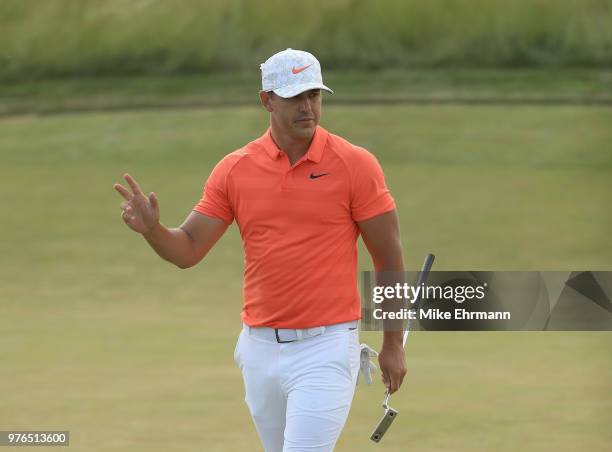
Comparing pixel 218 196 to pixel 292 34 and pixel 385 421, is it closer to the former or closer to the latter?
pixel 385 421

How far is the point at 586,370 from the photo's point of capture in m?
9.38

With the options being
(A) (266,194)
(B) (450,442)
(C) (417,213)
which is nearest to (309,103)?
(A) (266,194)

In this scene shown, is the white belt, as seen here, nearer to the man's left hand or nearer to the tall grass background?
the man's left hand

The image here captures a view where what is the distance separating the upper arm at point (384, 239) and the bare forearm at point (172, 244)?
0.62m

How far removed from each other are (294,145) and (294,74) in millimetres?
264

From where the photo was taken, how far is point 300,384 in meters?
4.75

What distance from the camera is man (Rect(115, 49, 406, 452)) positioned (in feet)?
15.8

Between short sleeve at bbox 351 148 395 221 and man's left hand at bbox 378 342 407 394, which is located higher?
short sleeve at bbox 351 148 395 221

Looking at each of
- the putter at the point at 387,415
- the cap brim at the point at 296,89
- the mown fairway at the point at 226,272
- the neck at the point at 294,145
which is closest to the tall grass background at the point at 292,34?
the mown fairway at the point at 226,272

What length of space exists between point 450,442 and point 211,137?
449 inches

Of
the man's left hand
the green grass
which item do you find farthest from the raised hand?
the green grass

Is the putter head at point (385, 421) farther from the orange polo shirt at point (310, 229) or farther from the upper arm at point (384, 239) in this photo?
the upper arm at point (384, 239)

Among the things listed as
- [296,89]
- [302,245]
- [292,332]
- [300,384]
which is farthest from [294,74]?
[300,384]

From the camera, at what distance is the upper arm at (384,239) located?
4.83m
